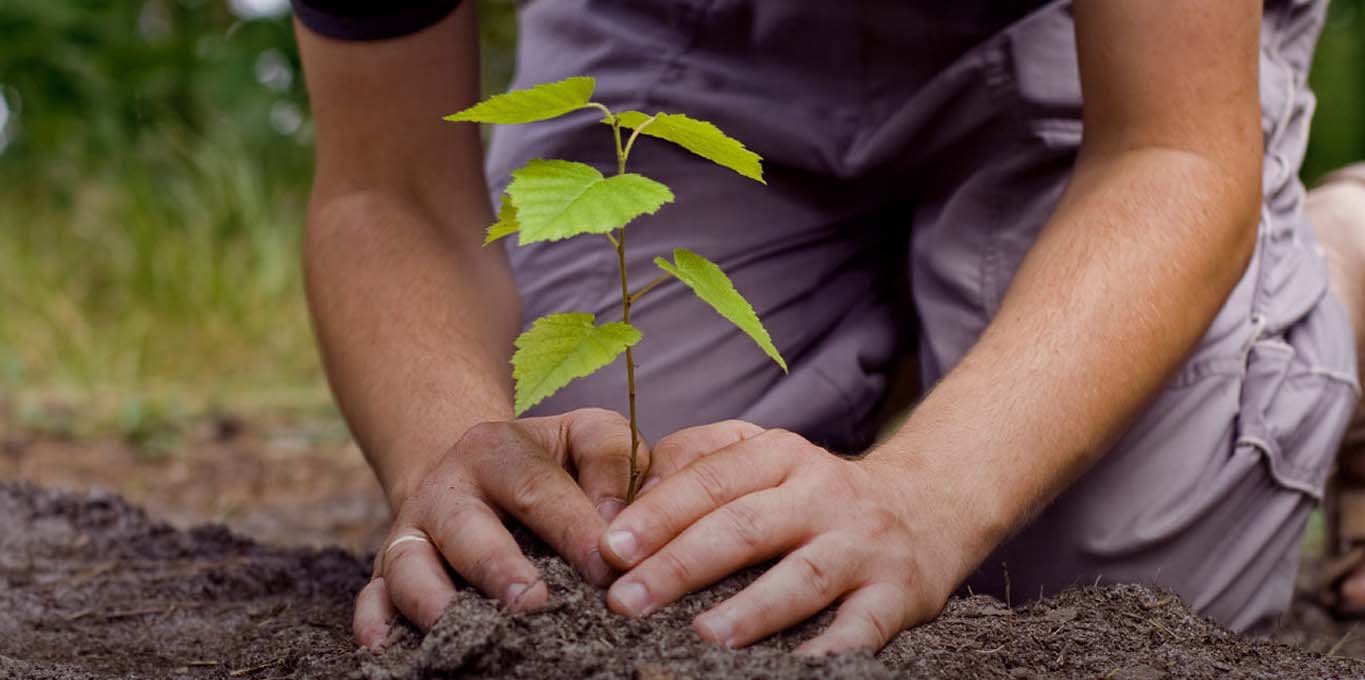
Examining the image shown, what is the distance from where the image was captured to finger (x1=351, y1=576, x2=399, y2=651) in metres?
1.26

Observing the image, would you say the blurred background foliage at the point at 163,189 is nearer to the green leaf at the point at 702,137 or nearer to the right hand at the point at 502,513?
the right hand at the point at 502,513

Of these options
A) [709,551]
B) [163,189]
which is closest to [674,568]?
[709,551]

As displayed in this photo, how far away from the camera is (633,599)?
117 cm

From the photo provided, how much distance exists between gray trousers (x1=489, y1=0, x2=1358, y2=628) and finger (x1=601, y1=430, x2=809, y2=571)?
769 millimetres

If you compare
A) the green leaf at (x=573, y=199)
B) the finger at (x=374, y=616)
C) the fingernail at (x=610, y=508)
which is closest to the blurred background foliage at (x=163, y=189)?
the finger at (x=374, y=616)

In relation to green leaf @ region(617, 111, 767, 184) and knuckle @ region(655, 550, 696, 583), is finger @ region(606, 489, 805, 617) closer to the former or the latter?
knuckle @ region(655, 550, 696, 583)

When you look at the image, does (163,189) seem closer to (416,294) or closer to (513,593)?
(416,294)

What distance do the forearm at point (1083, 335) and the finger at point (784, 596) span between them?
167mm

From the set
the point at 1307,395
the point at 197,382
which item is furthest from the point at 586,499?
the point at 197,382

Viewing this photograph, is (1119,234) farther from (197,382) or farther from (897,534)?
(197,382)

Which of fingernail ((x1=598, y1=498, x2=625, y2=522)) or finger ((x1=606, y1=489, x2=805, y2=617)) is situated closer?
finger ((x1=606, y1=489, x2=805, y2=617))

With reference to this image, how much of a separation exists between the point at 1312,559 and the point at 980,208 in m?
1.31

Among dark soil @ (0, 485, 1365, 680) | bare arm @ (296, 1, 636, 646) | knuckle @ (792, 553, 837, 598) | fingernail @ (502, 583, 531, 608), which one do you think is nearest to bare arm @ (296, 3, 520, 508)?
bare arm @ (296, 1, 636, 646)

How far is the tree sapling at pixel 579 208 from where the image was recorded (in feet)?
3.34
